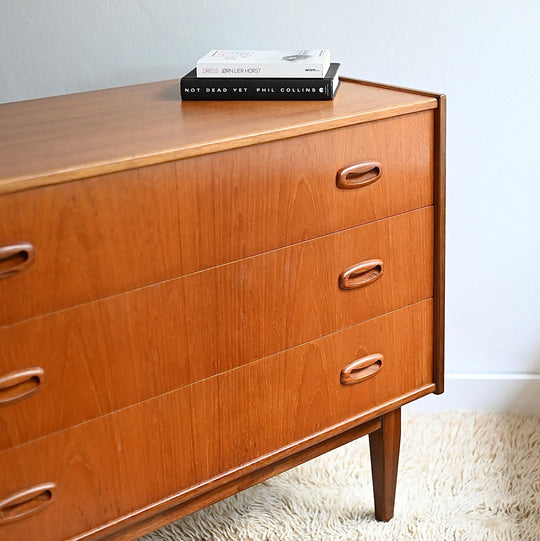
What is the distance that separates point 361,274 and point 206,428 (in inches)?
14.4

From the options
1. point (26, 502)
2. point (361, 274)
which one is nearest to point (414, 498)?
point (361, 274)

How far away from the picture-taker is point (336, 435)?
148cm

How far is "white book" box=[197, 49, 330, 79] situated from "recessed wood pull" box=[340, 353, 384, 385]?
0.49 metres

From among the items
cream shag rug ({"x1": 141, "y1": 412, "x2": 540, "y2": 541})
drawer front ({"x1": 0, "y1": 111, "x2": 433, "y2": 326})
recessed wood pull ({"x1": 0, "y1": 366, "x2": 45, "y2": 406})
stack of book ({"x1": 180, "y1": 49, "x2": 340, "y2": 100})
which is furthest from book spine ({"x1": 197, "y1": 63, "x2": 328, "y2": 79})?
cream shag rug ({"x1": 141, "y1": 412, "x2": 540, "y2": 541})

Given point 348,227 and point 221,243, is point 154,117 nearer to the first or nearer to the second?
point 221,243

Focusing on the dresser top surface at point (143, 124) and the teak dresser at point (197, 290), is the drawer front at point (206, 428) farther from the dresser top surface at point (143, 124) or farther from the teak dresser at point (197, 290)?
the dresser top surface at point (143, 124)

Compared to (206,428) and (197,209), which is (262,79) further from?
(206,428)

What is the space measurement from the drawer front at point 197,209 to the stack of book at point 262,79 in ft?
0.42

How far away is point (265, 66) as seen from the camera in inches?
52.9

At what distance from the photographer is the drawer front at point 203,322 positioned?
1071mm

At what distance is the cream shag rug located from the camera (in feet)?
5.26

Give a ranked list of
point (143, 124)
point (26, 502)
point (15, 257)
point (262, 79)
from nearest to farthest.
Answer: point (15, 257) → point (26, 502) → point (143, 124) → point (262, 79)

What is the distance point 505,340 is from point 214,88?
3.45ft

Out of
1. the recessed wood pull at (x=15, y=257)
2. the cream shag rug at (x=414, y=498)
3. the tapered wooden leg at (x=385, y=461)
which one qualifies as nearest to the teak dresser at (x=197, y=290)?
the recessed wood pull at (x=15, y=257)
